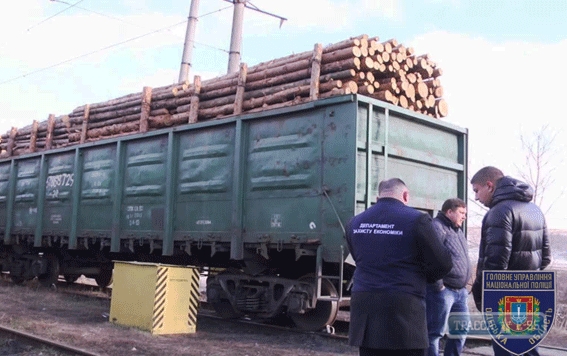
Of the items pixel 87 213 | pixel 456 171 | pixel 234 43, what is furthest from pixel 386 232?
pixel 234 43

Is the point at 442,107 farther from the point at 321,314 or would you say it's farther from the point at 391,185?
the point at 391,185

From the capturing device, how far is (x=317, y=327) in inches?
329

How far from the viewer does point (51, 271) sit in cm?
1348

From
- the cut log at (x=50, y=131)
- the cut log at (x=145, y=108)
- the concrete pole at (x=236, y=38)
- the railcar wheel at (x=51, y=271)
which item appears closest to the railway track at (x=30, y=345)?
the cut log at (x=145, y=108)

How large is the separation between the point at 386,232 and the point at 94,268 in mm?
10976

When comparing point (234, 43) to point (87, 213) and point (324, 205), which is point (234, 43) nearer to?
point (87, 213)

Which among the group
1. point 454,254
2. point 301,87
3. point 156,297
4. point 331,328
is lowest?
point 331,328

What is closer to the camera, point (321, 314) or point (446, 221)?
point (446, 221)

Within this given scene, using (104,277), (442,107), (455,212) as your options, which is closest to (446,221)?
(455,212)

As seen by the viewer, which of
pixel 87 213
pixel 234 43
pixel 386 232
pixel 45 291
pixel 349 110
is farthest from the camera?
pixel 234 43

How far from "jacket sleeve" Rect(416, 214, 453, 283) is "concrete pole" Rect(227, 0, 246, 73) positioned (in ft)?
43.5

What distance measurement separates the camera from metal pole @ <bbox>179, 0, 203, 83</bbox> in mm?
18217

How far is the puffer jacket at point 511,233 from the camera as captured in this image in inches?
163

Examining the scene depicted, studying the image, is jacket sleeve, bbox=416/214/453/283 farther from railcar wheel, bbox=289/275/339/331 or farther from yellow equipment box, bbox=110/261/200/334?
yellow equipment box, bbox=110/261/200/334
